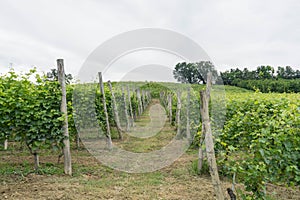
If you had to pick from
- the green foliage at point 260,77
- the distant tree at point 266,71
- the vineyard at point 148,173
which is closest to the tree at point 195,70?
the vineyard at point 148,173

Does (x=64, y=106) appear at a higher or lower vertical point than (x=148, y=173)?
higher

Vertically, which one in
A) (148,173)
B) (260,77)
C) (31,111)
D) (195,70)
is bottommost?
(148,173)

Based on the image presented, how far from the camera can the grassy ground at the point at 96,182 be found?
189 inches

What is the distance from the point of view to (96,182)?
A: 5496 millimetres

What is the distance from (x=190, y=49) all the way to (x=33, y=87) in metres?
4.30

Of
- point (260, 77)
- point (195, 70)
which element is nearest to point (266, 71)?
point (260, 77)

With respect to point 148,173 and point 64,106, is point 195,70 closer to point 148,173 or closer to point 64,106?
point 148,173

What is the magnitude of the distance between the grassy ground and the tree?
9.72 ft

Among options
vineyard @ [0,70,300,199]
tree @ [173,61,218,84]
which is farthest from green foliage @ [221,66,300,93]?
vineyard @ [0,70,300,199]

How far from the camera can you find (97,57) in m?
7.37

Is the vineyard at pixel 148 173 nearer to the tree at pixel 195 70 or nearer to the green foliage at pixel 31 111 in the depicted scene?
the green foliage at pixel 31 111

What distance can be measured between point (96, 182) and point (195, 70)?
17.5 ft

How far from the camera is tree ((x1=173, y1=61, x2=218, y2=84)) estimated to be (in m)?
7.86

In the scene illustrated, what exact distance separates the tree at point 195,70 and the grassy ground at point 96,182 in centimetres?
296
